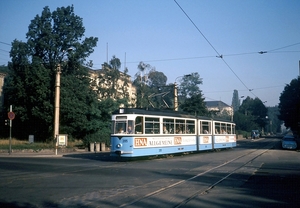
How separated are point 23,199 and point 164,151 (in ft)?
49.7

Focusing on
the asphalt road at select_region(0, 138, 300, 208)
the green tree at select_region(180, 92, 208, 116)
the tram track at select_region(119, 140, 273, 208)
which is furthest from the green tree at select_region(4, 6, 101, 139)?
the tram track at select_region(119, 140, 273, 208)

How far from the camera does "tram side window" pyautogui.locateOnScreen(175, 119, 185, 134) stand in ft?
83.8

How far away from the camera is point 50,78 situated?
39906 mm

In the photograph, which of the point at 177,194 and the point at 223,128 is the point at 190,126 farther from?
the point at 177,194

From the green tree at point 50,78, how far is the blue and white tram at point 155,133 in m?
16.0

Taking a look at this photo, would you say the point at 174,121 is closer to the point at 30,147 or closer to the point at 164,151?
the point at 164,151

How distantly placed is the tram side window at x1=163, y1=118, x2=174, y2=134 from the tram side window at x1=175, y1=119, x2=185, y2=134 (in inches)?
26.6

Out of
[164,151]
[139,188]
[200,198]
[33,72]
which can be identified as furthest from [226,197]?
[33,72]

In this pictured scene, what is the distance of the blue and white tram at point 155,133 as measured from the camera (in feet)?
69.0

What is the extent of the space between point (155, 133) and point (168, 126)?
190cm

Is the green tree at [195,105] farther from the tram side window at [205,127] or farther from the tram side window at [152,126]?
the tram side window at [152,126]

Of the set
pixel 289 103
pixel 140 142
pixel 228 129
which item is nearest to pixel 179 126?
pixel 140 142

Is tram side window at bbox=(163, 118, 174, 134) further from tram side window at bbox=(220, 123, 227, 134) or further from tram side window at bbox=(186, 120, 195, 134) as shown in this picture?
tram side window at bbox=(220, 123, 227, 134)

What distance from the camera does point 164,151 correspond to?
23891 millimetres
